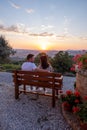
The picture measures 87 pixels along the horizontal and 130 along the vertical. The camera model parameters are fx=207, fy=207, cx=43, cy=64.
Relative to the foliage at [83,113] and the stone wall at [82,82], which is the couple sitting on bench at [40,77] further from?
the foliage at [83,113]

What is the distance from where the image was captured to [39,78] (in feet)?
19.7

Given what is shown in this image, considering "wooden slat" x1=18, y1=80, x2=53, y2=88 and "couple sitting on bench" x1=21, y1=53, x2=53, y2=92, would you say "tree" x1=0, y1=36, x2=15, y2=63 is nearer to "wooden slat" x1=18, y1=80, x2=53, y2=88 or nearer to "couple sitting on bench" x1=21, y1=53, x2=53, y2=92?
"couple sitting on bench" x1=21, y1=53, x2=53, y2=92

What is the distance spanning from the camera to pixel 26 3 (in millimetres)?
10102

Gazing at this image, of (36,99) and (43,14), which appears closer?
(36,99)

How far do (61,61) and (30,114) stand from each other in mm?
8422

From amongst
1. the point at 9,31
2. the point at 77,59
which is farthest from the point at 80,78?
the point at 9,31

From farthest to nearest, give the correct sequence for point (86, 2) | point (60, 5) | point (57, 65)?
1. point (57, 65)
2. point (60, 5)
3. point (86, 2)

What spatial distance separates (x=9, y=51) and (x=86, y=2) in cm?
1347

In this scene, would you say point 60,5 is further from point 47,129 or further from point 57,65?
point 47,129

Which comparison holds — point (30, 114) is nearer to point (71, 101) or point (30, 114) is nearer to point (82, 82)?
point (71, 101)

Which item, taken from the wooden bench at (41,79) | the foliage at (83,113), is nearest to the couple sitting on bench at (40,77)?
the wooden bench at (41,79)

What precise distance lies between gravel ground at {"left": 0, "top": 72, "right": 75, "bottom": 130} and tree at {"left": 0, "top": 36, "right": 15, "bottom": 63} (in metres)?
14.0

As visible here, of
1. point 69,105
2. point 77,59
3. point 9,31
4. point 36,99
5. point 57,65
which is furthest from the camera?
point 9,31

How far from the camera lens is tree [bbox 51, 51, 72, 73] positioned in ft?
44.1
